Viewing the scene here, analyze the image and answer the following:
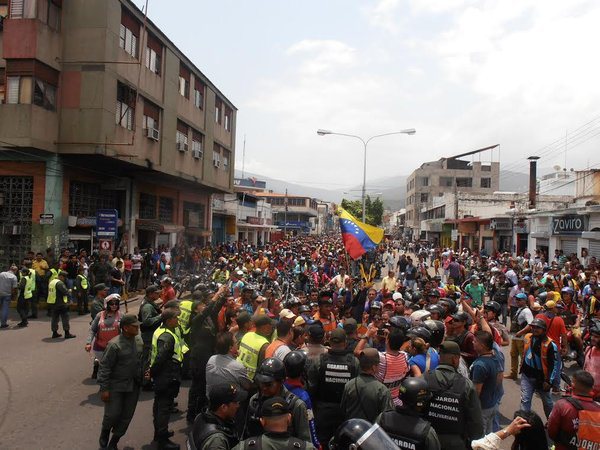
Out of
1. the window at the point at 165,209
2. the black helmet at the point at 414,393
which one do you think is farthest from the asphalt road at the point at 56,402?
the window at the point at 165,209

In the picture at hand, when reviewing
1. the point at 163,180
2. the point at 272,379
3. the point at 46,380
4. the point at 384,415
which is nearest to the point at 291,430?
the point at 272,379

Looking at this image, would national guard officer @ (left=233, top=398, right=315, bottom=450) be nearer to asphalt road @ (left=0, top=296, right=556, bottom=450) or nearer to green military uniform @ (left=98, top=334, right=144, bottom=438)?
green military uniform @ (left=98, top=334, right=144, bottom=438)

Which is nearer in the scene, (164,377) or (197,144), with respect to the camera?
(164,377)

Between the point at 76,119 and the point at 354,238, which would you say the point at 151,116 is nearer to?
the point at 76,119

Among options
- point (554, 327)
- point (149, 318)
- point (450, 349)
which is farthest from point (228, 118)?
point (450, 349)

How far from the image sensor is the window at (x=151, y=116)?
22391mm

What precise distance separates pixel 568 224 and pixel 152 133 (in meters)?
20.8

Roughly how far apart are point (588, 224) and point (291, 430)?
75.4 ft

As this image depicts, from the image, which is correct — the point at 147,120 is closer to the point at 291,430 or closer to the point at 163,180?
the point at 163,180

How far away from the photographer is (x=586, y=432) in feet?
12.0

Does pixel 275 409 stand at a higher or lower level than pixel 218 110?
lower

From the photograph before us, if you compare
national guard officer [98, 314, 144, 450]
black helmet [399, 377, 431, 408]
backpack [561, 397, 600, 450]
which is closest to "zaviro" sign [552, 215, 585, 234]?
backpack [561, 397, 600, 450]

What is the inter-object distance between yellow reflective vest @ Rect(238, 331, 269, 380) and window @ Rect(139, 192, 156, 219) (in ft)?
68.1

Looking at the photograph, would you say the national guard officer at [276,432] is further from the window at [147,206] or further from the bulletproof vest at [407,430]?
the window at [147,206]
